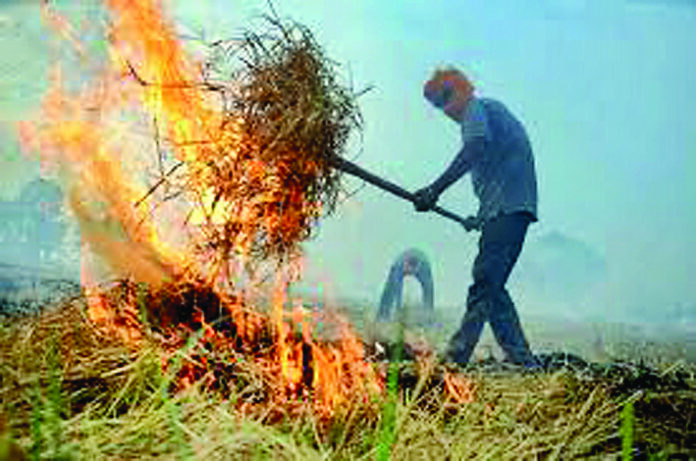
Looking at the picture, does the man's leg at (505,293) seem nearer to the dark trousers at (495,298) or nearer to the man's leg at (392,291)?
the dark trousers at (495,298)

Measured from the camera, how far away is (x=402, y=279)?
31.0 feet

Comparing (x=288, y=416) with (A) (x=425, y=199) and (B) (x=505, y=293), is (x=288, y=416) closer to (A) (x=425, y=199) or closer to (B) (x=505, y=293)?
(A) (x=425, y=199)

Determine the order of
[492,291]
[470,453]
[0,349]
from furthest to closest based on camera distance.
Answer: [492,291]
[0,349]
[470,453]

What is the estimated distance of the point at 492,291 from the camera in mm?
5480

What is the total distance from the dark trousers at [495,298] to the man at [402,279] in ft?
11.2

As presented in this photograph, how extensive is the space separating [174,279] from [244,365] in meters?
0.51

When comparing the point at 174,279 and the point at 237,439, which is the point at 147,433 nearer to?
the point at 237,439

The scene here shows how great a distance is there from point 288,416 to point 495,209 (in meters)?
3.46

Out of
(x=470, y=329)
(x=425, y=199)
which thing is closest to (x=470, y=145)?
(x=425, y=199)

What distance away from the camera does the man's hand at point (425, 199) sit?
500 centimetres

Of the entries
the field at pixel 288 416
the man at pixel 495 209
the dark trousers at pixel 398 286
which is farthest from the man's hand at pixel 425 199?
the dark trousers at pixel 398 286

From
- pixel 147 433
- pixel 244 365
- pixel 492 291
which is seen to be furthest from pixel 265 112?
pixel 492 291

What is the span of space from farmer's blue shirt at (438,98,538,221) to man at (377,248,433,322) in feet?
11.5

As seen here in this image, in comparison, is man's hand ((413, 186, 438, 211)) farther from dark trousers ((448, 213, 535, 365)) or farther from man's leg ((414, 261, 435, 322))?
man's leg ((414, 261, 435, 322))
